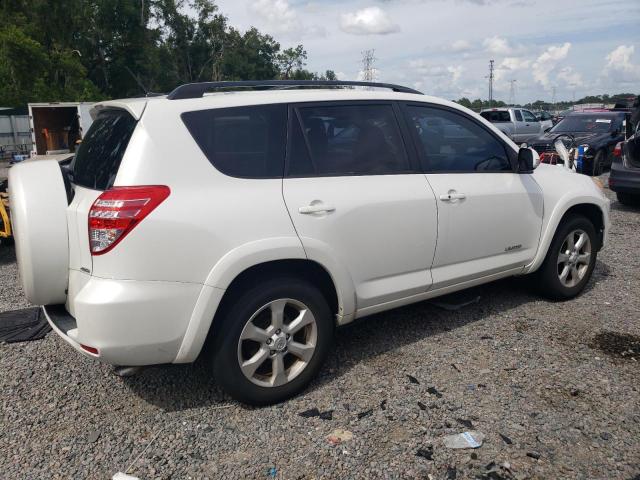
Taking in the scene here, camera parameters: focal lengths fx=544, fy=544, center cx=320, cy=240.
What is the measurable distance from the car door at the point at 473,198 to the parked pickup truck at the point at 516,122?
60.9 feet

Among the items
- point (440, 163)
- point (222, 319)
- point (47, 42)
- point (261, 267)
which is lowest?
point (222, 319)

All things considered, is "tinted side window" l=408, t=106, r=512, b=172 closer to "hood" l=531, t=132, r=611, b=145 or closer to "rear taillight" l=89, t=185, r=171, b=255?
"rear taillight" l=89, t=185, r=171, b=255

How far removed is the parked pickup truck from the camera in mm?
22219

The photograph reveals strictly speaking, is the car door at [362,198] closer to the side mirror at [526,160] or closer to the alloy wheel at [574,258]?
the side mirror at [526,160]

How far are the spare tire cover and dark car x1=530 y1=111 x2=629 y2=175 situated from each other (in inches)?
448

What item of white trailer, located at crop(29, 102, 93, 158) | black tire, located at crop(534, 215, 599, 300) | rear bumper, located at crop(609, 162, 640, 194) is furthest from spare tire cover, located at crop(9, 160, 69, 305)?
white trailer, located at crop(29, 102, 93, 158)

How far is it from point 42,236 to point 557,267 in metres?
3.95

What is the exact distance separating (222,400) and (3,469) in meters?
1.16

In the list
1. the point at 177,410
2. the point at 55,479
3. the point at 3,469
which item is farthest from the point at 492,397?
Result: the point at 3,469

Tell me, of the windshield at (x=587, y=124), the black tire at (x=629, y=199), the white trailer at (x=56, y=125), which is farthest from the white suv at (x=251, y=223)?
the white trailer at (x=56, y=125)

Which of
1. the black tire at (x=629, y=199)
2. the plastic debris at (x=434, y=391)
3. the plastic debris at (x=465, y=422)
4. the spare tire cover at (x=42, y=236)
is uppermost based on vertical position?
the spare tire cover at (x=42, y=236)

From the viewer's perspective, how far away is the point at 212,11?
2176 inches

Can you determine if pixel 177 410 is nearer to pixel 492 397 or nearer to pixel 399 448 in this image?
pixel 399 448

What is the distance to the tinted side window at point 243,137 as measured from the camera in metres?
2.94
